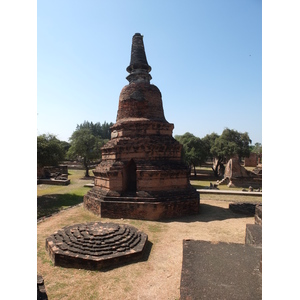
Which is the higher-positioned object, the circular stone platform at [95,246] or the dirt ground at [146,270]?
the circular stone platform at [95,246]

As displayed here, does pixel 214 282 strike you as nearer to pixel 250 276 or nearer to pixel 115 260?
pixel 250 276

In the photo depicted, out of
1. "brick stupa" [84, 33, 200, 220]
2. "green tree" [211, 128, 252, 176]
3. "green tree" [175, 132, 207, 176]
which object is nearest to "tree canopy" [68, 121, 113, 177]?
"green tree" [175, 132, 207, 176]

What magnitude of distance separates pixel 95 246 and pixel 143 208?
14.2ft

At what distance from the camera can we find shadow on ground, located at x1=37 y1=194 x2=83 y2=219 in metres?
12.7

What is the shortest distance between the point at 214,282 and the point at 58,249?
15.9 ft

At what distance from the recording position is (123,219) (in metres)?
10.8

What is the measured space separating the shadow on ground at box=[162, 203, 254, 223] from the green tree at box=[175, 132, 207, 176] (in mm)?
17561

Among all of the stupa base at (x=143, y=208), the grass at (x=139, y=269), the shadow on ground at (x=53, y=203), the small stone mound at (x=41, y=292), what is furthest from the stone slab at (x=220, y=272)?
the shadow on ground at (x=53, y=203)

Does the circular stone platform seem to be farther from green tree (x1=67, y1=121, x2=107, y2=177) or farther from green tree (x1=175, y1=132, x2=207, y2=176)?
green tree (x1=67, y1=121, x2=107, y2=177)

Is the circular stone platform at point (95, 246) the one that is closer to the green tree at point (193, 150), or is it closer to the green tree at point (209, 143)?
the green tree at point (193, 150)

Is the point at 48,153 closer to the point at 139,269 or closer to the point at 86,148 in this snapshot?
the point at 86,148

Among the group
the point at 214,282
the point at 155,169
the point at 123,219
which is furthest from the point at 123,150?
the point at 214,282

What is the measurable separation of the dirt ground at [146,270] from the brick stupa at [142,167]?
0.92 meters

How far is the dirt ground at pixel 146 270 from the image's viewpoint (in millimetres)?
5168
